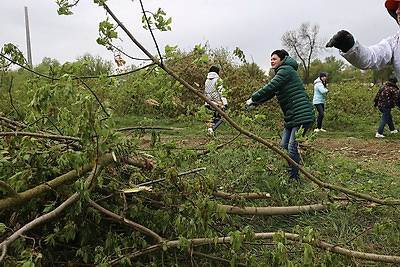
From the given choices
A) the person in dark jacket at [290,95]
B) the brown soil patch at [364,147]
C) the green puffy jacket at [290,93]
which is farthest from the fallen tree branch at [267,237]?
the brown soil patch at [364,147]

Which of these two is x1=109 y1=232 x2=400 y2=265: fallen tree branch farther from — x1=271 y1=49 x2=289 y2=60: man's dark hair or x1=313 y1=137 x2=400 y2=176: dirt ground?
x1=313 y1=137 x2=400 y2=176: dirt ground

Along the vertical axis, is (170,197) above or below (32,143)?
below

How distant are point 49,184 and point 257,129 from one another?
2.40m

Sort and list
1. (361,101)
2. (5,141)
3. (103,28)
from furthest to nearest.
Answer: (361,101), (5,141), (103,28)

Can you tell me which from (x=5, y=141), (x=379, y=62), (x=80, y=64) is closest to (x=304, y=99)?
(x=379, y=62)

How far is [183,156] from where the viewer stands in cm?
222

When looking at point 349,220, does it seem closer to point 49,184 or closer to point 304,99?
point 304,99

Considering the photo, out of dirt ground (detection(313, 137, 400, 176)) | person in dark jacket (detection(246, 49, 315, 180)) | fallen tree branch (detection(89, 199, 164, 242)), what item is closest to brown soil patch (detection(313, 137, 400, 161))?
dirt ground (detection(313, 137, 400, 176))

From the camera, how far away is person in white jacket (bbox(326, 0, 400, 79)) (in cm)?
262

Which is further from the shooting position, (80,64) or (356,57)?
(356,57)

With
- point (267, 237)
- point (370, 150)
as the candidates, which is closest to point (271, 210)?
point (267, 237)

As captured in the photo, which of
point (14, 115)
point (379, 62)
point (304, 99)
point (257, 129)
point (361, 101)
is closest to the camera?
point (14, 115)

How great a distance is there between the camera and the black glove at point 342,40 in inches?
102

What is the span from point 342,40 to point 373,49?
0.36m
